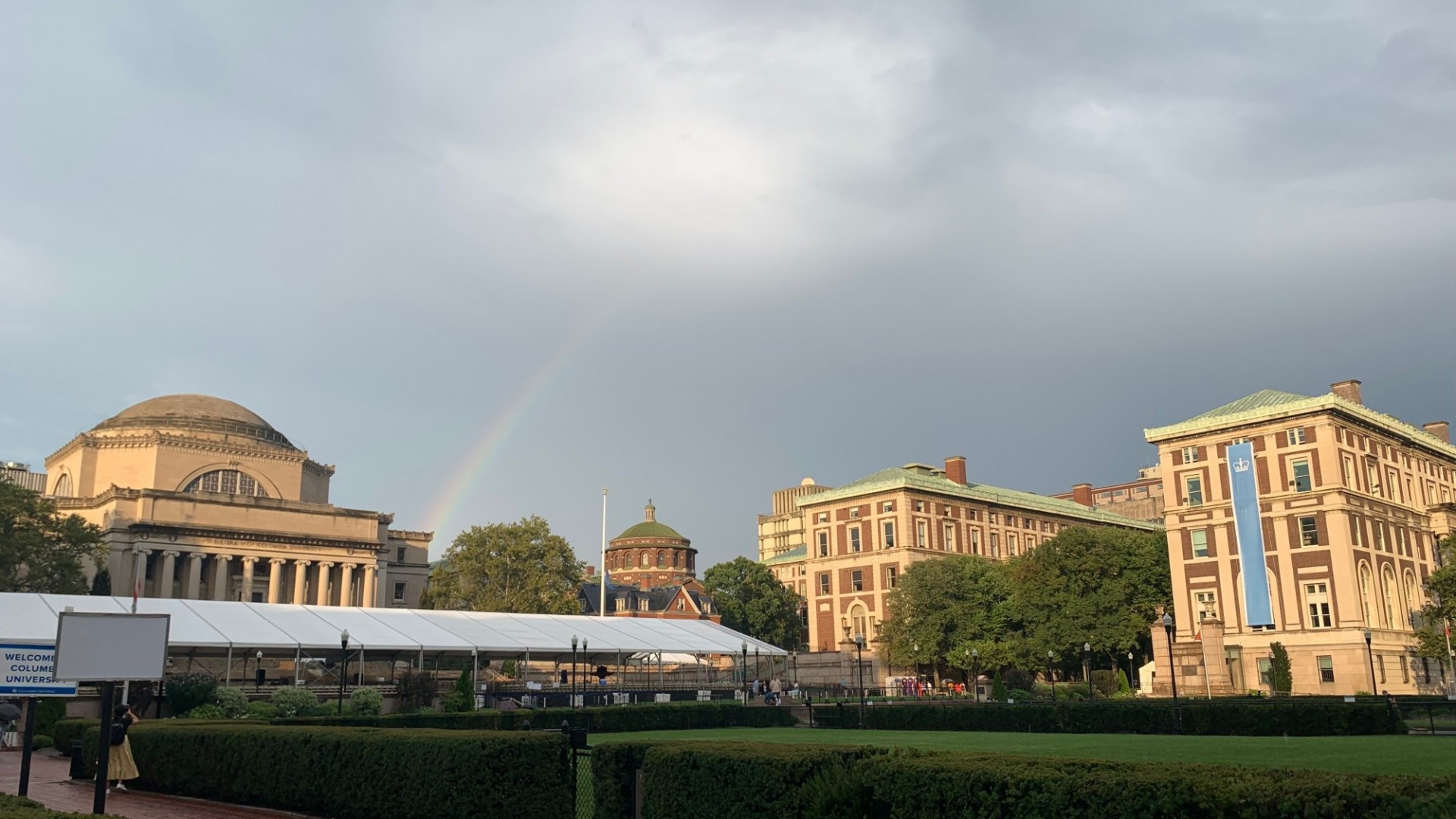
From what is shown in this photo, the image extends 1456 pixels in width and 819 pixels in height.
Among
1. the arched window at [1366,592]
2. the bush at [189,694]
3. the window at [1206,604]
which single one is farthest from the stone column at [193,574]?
the arched window at [1366,592]

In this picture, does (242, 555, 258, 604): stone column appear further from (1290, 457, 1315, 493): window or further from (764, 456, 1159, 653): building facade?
(1290, 457, 1315, 493): window

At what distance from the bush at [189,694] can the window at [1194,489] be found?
188 feet

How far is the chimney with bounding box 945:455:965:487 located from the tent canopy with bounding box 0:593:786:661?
4496 centimetres

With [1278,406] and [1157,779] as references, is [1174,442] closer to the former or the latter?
[1278,406]

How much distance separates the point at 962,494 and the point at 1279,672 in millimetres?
40873

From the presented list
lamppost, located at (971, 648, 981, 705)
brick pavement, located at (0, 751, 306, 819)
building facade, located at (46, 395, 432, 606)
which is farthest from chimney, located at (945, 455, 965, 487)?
brick pavement, located at (0, 751, 306, 819)

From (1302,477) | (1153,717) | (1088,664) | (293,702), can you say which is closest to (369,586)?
(1088,664)

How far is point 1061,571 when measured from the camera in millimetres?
75438

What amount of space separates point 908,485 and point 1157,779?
85.1 metres

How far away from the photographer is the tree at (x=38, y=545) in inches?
2586

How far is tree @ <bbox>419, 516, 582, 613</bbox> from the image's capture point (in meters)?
85.1

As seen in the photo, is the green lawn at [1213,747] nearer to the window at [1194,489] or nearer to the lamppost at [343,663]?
the lamppost at [343,663]

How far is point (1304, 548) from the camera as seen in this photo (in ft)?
213

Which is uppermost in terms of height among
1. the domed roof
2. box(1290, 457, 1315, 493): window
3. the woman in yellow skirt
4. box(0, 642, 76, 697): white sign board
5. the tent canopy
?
the domed roof
